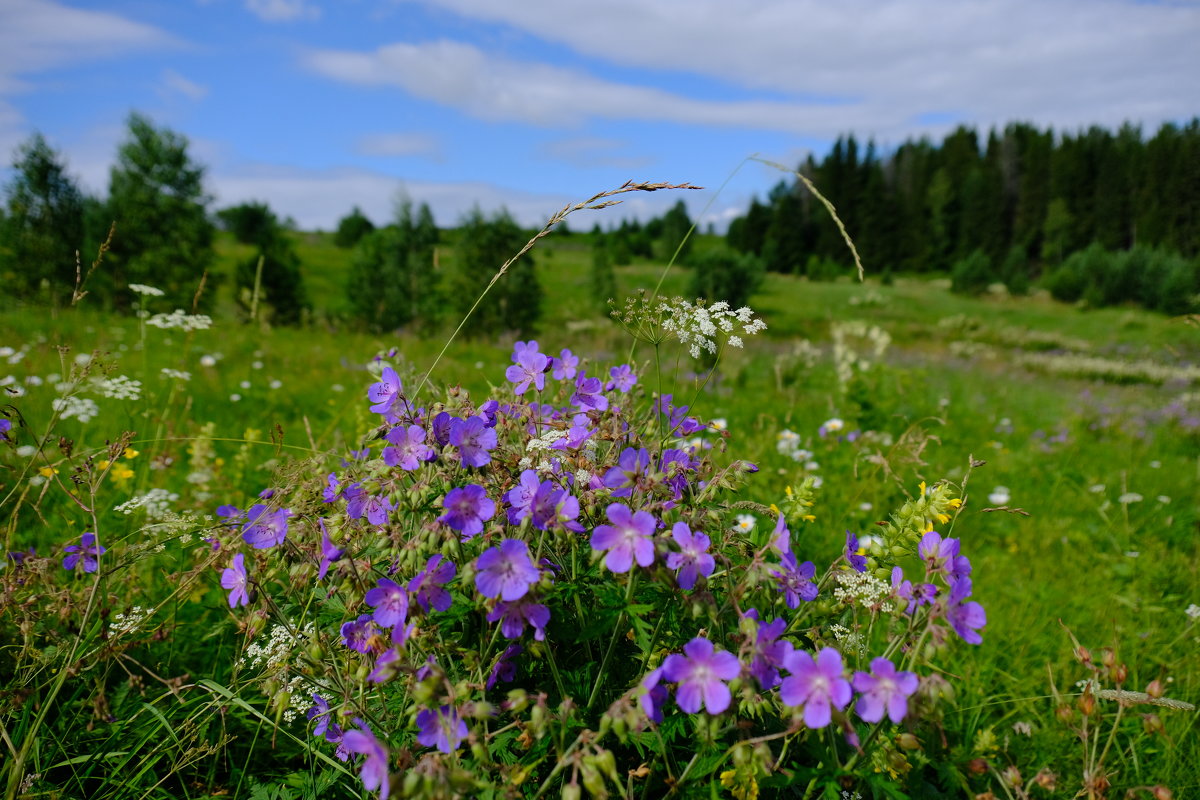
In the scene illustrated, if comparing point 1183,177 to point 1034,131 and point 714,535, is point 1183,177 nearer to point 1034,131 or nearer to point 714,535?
point 1034,131

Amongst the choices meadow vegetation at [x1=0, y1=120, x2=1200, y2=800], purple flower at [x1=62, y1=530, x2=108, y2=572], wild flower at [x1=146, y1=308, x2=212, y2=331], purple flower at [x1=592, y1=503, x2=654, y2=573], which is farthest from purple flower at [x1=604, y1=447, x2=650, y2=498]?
wild flower at [x1=146, y1=308, x2=212, y2=331]

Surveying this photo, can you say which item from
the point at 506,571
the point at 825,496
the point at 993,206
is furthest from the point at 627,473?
the point at 993,206

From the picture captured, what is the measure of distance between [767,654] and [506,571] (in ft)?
1.61

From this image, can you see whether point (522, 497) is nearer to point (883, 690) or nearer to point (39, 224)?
point (883, 690)

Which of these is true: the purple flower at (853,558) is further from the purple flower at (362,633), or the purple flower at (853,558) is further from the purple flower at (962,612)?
the purple flower at (362,633)

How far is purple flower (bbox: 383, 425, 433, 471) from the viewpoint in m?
1.38

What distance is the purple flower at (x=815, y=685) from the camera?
107 centimetres

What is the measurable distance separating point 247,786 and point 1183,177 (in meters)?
74.8

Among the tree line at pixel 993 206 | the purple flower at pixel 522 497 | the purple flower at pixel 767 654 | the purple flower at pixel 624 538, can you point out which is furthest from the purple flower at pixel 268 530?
the tree line at pixel 993 206

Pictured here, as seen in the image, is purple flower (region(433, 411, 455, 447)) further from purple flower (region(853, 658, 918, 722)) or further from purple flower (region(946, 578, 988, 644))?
purple flower (region(946, 578, 988, 644))

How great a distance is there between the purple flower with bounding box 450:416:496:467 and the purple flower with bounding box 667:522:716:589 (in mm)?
424

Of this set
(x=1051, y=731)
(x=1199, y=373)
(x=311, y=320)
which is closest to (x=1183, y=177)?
(x=1199, y=373)

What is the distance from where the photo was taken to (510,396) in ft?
6.28

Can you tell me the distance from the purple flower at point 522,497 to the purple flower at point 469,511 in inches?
2.3
